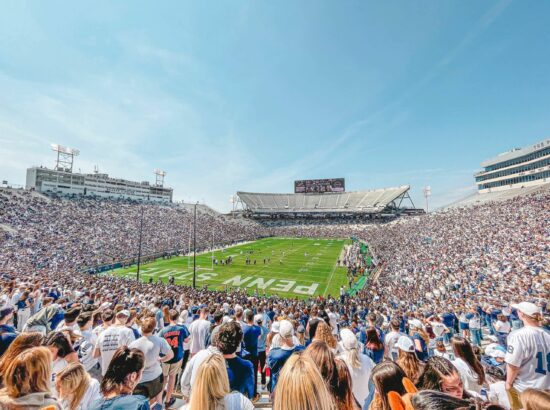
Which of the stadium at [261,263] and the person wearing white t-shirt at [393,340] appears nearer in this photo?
the person wearing white t-shirt at [393,340]

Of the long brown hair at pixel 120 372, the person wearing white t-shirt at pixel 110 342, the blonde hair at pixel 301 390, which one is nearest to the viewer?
the blonde hair at pixel 301 390

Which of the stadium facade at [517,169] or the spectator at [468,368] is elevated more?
the stadium facade at [517,169]

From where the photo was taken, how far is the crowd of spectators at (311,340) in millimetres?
2188

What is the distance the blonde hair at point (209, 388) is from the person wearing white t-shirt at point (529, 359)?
13.7 ft

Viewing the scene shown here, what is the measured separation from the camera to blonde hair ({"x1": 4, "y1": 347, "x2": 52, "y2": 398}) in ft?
7.11

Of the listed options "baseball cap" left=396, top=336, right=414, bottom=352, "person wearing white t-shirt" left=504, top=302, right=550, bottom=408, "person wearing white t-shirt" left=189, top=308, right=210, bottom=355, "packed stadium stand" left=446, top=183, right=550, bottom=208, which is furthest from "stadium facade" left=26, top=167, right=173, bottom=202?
"packed stadium stand" left=446, top=183, right=550, bottom=208

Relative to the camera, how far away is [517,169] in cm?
5528

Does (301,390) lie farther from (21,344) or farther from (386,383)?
(21,344)

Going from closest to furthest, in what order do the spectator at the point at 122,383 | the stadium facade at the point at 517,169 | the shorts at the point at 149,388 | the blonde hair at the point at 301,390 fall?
the blonde hair at the point at 301,390 → the spectator at the point at 122,383 → the shorts at the point at 149,388 → the stadium facade at the point at 517,169

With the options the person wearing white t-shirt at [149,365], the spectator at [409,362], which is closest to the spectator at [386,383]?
the spectator at [409,362]

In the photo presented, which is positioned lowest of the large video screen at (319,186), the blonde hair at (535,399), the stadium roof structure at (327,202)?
the blonde hair at (535,399)

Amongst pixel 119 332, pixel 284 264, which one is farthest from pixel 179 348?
pixel 284 264

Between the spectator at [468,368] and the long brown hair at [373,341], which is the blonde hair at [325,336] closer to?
the long brown hair at [373,341]

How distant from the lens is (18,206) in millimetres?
39438
